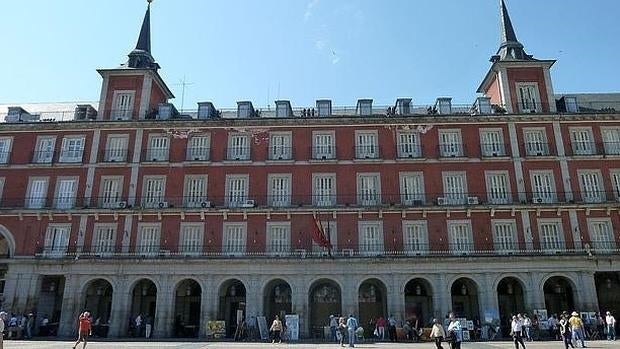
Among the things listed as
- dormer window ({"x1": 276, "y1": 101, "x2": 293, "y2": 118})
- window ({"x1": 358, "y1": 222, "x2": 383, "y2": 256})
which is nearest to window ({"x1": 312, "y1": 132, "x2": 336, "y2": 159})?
dormer window ({"x1": 276, "y1": 101, "x2": 293, "y2": 118})

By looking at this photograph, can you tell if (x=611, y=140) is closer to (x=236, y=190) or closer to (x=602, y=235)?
(x=602, y=235)

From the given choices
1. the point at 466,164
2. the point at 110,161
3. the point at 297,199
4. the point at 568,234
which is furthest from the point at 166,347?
the point at 568,234

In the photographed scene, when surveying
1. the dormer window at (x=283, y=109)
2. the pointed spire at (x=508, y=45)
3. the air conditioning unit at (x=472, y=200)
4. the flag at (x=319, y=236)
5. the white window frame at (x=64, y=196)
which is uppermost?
the pointed spire at (x=508, y=45)

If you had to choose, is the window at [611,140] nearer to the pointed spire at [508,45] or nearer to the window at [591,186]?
the window at [591,186]

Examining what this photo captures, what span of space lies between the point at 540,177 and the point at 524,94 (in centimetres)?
691

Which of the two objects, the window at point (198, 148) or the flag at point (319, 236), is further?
the window at point (198, 148)

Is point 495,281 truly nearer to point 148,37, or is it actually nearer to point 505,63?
point 505,63

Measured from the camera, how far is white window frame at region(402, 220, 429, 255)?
32344 mm

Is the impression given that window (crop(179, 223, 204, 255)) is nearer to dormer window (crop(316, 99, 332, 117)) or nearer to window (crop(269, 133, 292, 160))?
window (crop(269, 133, 292, 160))

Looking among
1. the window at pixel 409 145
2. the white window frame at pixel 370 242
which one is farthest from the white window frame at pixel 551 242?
the white window frame at pixel 370 242

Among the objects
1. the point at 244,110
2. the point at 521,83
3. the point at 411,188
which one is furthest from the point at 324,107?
the point at 521,83

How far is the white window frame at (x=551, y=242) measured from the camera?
3162 cm

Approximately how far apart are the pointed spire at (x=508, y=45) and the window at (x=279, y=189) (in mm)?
19911

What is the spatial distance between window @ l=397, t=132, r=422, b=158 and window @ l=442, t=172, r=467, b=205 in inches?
101
